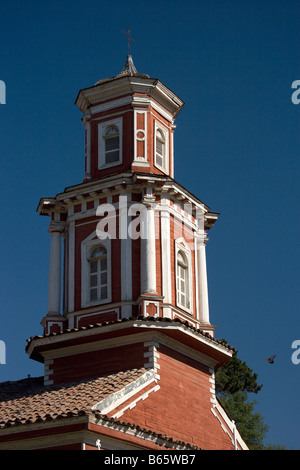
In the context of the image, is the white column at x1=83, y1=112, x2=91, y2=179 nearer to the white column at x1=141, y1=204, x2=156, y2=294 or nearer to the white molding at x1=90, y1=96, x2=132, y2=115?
the white molding at x1=90, y1=96, x2=132, y2=115

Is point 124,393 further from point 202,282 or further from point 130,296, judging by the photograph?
point 202,282

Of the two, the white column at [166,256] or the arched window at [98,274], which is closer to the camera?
the white column at [166,256]

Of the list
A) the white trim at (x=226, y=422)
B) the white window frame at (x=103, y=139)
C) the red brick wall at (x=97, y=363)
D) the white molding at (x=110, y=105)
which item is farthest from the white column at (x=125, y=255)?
the white trim at (x=226, y=422)

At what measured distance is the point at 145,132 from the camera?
30.6m

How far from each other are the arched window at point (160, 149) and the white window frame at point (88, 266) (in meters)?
3.87

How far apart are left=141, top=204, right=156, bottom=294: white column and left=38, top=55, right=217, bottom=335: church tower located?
1.3 inches

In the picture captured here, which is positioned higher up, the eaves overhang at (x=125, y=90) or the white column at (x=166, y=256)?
the eaves overhang at (x=125, y=90)

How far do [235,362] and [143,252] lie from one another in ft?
81.1

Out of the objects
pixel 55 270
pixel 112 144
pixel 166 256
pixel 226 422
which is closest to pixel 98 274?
pixel 55 270

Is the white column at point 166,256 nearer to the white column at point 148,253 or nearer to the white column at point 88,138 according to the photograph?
the white column at point 148,253

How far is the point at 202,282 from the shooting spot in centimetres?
2959

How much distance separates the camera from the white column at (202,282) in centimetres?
2903

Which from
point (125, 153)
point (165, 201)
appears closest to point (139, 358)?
point (165, 201)
